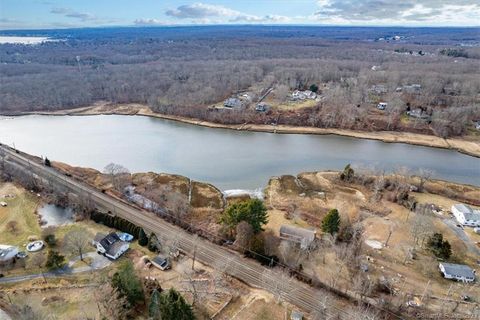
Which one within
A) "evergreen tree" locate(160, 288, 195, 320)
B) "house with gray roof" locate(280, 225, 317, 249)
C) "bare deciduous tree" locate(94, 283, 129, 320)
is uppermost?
"evergreen tree" locate(160, 288, 195, 320)

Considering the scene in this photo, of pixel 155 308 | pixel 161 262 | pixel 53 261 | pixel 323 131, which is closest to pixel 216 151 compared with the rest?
pixel 323 131

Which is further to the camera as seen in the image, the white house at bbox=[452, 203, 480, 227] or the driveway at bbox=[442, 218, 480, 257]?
the white house at bbox=[452, 203, 480, 227]

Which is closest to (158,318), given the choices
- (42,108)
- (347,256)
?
(347,256)

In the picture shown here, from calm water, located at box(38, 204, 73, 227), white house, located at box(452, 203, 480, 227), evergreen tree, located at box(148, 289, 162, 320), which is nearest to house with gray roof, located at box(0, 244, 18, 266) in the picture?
calm water, located at box(38, 204, 73, 227)

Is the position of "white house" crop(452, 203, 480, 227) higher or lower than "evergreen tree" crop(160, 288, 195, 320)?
lower

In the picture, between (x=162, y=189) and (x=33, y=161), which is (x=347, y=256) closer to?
(x=162, y=189)

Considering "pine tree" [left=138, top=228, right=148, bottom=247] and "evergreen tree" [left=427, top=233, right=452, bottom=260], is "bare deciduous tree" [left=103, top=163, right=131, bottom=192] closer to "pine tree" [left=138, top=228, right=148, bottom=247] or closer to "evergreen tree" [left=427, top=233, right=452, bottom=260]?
"pine tree" [left=138, top=228, right=148, bottom=247]

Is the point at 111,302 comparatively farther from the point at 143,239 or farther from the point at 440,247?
the point at 440,247
